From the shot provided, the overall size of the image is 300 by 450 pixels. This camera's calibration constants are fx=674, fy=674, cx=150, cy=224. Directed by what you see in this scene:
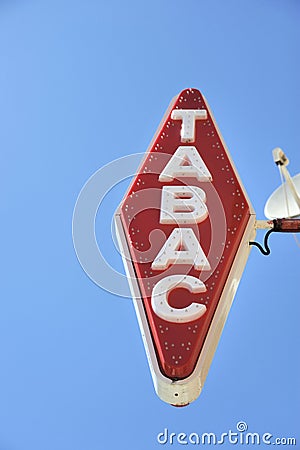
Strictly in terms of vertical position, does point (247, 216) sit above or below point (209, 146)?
below

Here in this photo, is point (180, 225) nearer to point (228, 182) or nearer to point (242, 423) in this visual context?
point (228, 182)

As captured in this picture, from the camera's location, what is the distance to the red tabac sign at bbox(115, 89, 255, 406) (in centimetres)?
393

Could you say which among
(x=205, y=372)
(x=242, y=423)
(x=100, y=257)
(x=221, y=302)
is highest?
(x=100, y=257)

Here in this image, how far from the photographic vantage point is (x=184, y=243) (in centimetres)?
442

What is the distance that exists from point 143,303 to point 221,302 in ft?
1.58

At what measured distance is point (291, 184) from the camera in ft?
14.9

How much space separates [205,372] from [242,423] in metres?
2.10

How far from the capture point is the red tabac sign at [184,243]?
3.93 m

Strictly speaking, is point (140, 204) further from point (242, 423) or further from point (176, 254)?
point (242, 423)

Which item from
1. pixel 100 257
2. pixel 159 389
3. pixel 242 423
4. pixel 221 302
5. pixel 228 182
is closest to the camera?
pixel 159 389

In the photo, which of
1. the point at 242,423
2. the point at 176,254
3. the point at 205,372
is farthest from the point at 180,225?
the point at 242,423

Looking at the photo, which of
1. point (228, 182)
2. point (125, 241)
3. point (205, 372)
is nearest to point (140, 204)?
point (125, 241)

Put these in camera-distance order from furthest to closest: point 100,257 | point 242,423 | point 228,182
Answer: point 242,423, point 228,182, point 100,257

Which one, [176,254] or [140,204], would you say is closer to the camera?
[176,254]
